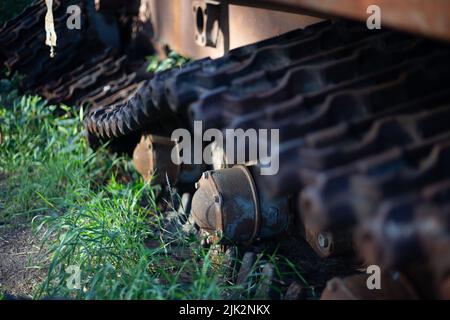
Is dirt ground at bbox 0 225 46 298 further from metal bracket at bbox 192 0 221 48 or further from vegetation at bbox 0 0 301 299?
metal bracket at bbox 192 0 221 48

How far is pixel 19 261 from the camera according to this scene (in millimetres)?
3402

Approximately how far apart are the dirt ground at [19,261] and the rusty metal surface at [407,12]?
1.71 m

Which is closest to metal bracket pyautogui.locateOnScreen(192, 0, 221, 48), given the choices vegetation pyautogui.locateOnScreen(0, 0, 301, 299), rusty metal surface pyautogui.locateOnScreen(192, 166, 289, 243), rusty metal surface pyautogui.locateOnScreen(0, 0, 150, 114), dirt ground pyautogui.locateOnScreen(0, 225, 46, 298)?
vegetation pyautogui.locateOnScreen(0, 0, 301, 299)

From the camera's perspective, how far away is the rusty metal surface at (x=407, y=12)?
1595 mm

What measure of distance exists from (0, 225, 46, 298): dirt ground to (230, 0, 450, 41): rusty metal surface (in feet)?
5.60

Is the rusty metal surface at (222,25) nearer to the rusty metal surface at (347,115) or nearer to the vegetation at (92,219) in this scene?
the vegetation at (92,219)

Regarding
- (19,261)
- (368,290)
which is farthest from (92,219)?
(368,290)

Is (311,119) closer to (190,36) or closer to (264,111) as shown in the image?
(264,111)

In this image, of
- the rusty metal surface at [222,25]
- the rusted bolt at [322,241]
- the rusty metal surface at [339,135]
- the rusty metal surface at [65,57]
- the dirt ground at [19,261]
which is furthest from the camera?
the rusty metal surface at [65,57]

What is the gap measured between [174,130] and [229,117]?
1.69 metres

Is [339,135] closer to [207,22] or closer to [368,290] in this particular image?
[368,290]

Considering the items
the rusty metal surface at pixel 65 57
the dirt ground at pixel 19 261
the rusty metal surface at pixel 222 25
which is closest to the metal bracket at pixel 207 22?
the rusty metal surface at pixel 222 25
